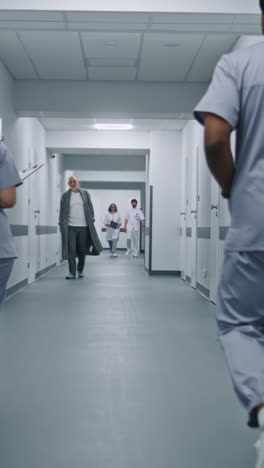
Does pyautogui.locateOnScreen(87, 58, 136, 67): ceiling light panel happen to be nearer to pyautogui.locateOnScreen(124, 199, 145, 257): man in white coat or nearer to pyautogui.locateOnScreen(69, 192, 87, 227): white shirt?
pyautogui.locateOnScreen(69, 192, 87, 227): white shirt

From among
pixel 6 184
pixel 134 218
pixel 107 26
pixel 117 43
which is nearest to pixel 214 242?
pixel 117 43

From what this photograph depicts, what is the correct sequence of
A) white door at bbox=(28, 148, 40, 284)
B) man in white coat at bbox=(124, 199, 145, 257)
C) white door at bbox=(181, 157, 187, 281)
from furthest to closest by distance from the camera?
man in white coat at bbox=(124, 199, 145, 257) < white door at bbox=(181, 157, 187, 281) < white door at bbox=(28, 148, 40, 284)

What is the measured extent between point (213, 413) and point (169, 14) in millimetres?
3026

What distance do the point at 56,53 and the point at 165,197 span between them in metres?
4.41

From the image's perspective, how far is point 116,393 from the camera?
276 cm

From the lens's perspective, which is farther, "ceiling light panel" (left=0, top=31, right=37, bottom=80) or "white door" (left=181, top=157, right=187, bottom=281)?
"white door" (left=181, top=157, right=187, bottom=281)

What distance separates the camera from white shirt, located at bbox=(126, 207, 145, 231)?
15.7 m

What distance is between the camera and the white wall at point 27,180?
6.42 meters

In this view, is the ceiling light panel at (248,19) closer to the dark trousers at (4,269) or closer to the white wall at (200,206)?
the white wall at (200,206)

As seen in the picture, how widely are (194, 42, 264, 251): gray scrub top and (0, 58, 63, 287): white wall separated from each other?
190 inches

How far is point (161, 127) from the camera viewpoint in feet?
31.1

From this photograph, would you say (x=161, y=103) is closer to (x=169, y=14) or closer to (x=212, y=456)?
(x=169, y=14)

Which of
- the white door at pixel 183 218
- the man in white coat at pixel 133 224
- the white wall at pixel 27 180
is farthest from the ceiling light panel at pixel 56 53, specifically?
the man in white coat at pixel 133 224

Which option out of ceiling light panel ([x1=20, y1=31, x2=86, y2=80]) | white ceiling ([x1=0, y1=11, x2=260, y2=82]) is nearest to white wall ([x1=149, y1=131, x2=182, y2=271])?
white ceiling ([x1=0, y1=11, x2=260, y2=82])
